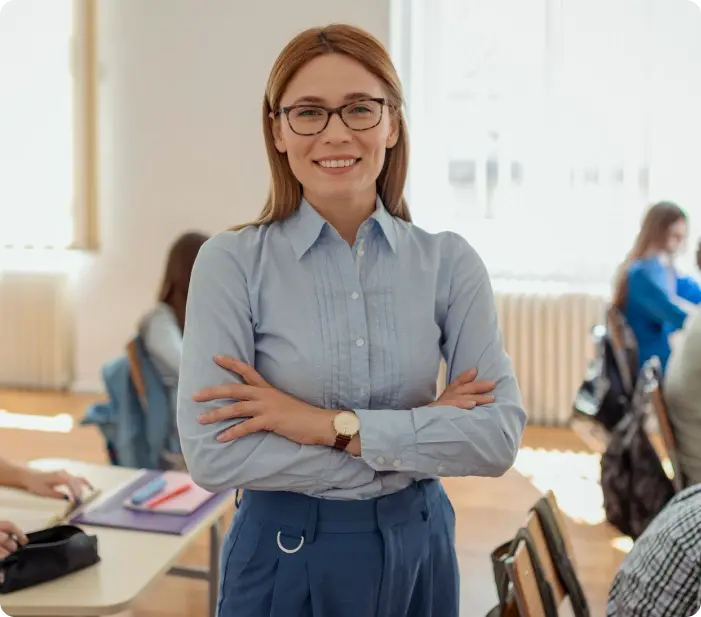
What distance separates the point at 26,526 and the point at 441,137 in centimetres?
413

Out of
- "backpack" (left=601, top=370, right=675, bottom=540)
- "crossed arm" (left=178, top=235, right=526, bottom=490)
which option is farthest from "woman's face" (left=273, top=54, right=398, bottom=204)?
"backpack" (left=601, top=370, right=675, bottom=540)

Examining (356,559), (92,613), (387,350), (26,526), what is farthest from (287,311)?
(26,526)

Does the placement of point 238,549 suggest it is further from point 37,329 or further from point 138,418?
A: point 37,329

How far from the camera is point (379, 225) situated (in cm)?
137

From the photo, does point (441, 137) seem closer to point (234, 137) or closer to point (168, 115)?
Answer: point (234, 137)

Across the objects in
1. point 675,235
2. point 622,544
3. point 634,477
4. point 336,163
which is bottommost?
point 622,544

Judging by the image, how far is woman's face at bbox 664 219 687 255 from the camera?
451cm

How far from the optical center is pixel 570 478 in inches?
178

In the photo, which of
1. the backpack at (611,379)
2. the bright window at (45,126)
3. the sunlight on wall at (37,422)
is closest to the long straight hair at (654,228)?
the backpack at (611,379)

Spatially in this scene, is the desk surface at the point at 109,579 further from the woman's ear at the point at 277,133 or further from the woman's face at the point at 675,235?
the woman's face at the point at 675,235

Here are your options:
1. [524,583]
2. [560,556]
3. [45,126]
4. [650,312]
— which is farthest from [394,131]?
[45,126]

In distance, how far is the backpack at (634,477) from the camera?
3.16 metres

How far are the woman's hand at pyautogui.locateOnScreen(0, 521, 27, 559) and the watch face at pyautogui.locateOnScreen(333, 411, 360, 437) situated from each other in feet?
2.57

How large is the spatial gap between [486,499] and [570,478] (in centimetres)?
61
